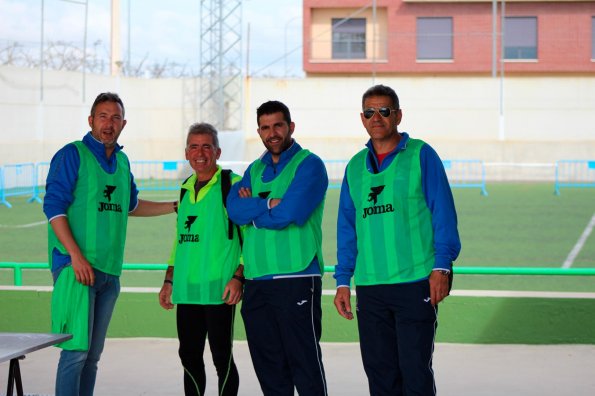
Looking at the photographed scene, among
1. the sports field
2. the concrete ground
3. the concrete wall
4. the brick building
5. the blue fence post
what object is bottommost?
the concrete ground

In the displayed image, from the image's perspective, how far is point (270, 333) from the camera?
4520mm

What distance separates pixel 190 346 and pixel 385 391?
3.17 feet

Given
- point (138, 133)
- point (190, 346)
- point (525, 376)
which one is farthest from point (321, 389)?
point (138, 133)

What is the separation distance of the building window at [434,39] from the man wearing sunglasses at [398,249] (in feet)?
122

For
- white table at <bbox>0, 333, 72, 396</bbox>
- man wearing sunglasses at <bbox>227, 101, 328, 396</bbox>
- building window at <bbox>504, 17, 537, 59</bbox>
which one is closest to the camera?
white table at <bbox>0, 333, 72, 396</bbox>

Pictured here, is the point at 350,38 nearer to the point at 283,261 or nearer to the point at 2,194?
the point at 2,194

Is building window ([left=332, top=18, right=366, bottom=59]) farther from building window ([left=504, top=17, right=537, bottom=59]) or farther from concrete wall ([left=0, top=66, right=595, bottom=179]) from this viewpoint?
concrete wall ([left=0, top=66, right=595, bottom=179])

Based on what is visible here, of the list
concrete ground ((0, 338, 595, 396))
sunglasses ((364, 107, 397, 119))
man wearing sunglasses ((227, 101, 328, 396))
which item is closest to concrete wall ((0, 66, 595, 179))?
concrete ground ((0, 338, 595, 396))

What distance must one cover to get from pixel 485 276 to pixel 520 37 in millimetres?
31081

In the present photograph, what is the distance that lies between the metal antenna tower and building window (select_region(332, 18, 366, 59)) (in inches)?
265

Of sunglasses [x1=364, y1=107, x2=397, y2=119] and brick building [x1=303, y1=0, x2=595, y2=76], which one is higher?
brick building [x1=303, y1=0, x2=595, y2=76]

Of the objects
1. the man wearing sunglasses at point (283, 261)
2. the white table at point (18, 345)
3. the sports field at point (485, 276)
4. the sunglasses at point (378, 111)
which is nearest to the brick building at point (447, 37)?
the sports field at point (485, 276)

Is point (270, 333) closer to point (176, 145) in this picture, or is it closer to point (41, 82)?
point (41, 82)

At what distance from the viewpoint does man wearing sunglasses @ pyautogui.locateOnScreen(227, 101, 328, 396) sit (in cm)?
444
